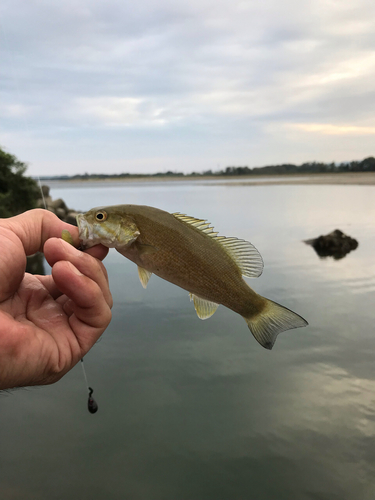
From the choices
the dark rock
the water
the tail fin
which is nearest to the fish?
the tail fin

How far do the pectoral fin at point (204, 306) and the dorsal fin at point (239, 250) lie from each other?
345 mm

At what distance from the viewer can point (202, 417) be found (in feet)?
53.2

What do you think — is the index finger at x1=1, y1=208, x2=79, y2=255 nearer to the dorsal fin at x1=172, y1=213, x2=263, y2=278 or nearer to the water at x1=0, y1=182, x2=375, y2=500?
the dorsal fin at x1=172, y1=213, x2=263, y2=278

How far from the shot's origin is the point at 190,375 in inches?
736

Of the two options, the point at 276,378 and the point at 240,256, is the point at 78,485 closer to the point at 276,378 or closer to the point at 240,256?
the point at 276,378

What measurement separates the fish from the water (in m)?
8.12

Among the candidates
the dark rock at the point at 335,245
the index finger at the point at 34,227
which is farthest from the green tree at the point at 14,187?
the index finger at the point at 34,227

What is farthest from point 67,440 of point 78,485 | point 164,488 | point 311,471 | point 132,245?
point 132,245

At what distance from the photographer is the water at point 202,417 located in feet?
44.9

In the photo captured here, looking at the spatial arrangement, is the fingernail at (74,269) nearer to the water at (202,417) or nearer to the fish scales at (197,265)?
the fish scales at (197,265)

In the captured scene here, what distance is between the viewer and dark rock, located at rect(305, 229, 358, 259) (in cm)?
3275

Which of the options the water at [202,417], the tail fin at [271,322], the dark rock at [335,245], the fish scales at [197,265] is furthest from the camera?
the dark rock at [335,245]

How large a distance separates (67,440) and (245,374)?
30.5ft

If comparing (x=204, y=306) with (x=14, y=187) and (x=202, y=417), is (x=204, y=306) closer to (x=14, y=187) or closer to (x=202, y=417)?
(x=202, y=417)
